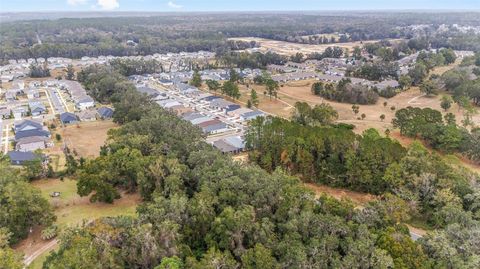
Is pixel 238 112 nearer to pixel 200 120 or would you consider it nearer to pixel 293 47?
pixel 200 120

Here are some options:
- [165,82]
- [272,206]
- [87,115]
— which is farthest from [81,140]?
[165,82]

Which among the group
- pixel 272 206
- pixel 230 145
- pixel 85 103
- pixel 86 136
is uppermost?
pixel 272 206

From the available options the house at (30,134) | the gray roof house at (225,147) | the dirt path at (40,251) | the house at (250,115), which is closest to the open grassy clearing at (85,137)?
the house at (30,134)

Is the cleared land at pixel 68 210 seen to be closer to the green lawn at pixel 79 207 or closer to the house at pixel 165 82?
the green lawn at pixel 79 207

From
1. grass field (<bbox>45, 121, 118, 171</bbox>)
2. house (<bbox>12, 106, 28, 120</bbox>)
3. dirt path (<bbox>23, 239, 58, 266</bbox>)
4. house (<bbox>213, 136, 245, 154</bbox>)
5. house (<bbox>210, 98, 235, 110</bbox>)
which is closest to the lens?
dirt path (<bbox>23, 239, 58, 266</bbox>)

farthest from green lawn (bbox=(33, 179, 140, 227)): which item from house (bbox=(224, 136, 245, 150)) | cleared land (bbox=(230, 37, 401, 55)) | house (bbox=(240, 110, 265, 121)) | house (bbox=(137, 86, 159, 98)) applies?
cleared land (bbox=(230, 37, 401, 55))

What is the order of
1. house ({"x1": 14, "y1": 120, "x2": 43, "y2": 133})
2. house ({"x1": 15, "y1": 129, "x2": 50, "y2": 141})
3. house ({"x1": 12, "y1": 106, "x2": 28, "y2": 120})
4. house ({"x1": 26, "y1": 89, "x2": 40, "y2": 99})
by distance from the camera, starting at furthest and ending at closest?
house ({"x1": 26, "y1": 89, "x2": 40, "y2": 99}), house ({"x1": 12, "y1": 106, "x2": 28, "y2": 120}), house ({"x1": 14, "y1": 120, "x2": 43, "y2": 133}), house ({"x1": 15, "y1": 129, "x2": 50, "y2": 141})

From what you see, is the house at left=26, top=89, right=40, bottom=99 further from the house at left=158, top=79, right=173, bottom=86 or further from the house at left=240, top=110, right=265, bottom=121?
the house at left=240, top=110, right=265, bottom=121
